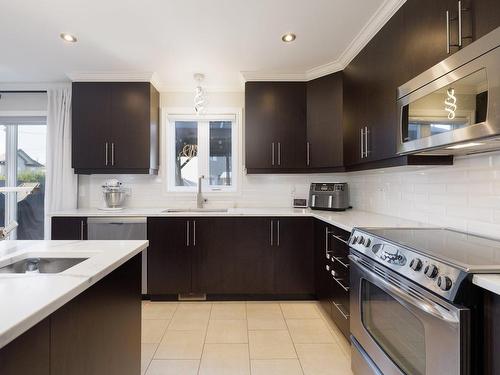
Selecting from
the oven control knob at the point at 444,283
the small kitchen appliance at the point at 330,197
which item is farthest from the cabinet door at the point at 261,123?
the oven control knob at the point at 444,283

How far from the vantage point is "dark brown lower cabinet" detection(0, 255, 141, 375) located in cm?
69

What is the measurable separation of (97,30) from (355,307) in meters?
2.76

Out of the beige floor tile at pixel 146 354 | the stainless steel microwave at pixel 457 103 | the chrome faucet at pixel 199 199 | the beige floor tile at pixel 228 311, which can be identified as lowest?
the beige floor tile at pixel 146 354

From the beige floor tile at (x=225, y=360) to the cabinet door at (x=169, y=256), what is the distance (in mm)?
850

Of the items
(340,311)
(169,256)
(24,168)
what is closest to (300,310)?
(340,311)

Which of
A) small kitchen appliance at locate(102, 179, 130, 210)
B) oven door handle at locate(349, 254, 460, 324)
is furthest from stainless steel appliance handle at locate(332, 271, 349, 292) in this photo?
small kitchen appliance at locate(102, 179, 130, 210)

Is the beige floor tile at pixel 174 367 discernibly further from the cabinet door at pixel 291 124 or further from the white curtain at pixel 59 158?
the white curtain at pixel 59 158

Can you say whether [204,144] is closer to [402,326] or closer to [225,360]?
[225,360]

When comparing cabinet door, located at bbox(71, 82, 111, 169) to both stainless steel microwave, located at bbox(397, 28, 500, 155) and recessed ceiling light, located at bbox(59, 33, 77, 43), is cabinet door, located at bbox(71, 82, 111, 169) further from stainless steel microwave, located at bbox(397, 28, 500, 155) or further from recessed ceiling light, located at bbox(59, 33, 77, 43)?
stainless steel microwave, located at bbox(397, 28, 500, 155)

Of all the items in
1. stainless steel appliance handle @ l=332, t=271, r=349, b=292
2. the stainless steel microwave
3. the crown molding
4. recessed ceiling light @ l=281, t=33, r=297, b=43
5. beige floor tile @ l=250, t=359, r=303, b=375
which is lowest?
beige floor tile @ l=250, t=359, r=303, b=375

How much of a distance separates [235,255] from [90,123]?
2.12 meters

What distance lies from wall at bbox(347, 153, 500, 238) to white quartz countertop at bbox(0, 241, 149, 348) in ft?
6.02

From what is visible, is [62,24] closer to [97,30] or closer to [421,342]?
[97,30]

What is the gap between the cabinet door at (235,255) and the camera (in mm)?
2758
